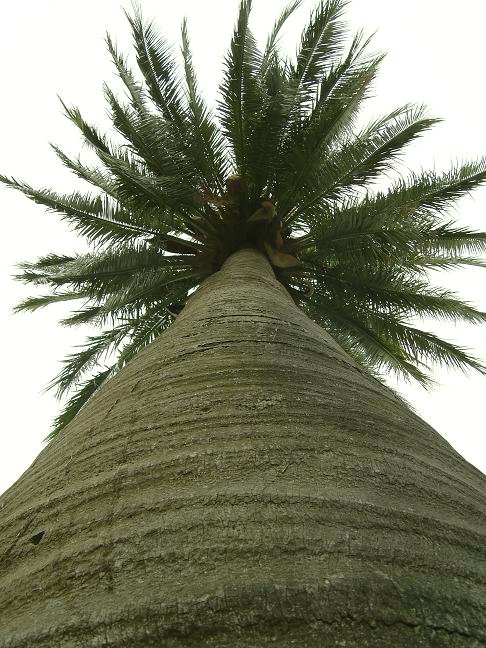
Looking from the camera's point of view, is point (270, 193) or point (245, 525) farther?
point (270, 193)

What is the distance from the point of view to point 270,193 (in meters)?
6.17

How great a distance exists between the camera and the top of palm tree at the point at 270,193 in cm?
566

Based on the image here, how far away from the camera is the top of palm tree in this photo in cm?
566

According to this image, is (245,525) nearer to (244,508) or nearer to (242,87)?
(244,508)

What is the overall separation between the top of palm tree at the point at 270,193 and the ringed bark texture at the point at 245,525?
3972 mm

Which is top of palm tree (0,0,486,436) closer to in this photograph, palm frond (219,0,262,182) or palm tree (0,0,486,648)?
palm frond (219,0,262,182)

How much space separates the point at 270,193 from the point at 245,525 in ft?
17.8

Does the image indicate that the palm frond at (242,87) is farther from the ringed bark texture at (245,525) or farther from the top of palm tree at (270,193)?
the ringed bark texture at (245,525)

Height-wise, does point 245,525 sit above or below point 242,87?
below

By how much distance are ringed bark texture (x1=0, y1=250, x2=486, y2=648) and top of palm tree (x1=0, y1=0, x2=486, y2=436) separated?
3972 mm

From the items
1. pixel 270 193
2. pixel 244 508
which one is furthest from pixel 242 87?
pixel 244 508

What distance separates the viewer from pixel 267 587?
3.12 ft

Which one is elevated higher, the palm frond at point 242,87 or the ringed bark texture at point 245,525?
the palm frond at point 242,87

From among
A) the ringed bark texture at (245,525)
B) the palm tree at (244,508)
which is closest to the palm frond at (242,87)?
the palm tree at (244,508)
